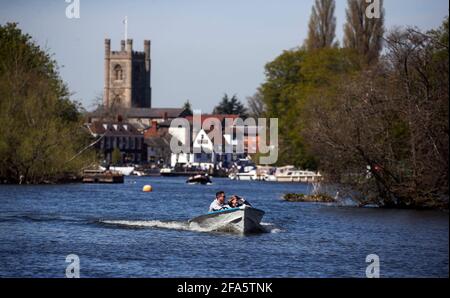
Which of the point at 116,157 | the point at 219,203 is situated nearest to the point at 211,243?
the point at 219,203

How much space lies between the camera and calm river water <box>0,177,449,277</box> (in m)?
37.8

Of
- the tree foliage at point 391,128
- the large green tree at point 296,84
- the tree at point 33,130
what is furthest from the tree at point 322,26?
the tree foliage at point 391,128

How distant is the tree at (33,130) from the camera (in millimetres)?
93250

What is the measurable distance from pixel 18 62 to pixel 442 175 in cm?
5907

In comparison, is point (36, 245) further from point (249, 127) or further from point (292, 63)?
point (249, 127)

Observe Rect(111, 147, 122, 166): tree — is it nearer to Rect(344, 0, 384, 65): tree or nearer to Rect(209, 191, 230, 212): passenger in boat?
Rect(344, 0, 384, 65): tree

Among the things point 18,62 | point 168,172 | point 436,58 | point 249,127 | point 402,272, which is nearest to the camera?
point 402,272

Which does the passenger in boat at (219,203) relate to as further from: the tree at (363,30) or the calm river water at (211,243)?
the tree at (363,30)

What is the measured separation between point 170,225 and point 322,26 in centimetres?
7312

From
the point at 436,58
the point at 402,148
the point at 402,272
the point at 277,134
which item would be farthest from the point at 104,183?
the point at 402,272

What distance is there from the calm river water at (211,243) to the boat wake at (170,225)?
0.17 ft

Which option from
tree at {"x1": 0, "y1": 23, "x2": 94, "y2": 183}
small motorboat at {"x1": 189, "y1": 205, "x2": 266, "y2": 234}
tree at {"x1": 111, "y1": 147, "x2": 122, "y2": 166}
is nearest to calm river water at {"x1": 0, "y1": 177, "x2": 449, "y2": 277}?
small motorboat at {"x1": 189, "y1": 205, "x2": 266, "y2": 234}

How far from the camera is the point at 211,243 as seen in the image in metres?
46.0
